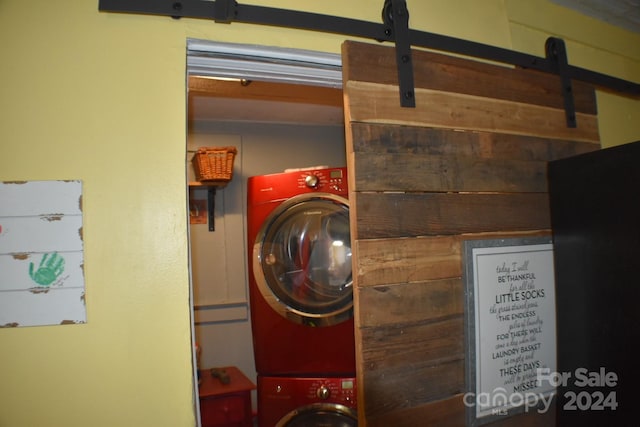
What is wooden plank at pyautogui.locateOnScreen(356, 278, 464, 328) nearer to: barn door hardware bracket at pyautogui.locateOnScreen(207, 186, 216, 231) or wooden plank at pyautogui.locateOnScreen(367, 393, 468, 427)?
wooden plank at pyautogui.locateOnScreen(367, 393, 468, 427)

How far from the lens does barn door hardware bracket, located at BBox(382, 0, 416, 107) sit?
1065 mm

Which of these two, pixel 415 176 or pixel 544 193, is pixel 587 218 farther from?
pixel 415 176

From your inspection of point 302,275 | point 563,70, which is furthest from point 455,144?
point 302,275

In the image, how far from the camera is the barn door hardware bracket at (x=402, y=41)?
1.07m

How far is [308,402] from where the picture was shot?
1.76m

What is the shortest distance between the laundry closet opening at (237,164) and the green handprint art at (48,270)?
1611mm

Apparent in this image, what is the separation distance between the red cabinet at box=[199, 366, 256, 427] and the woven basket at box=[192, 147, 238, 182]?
135cm

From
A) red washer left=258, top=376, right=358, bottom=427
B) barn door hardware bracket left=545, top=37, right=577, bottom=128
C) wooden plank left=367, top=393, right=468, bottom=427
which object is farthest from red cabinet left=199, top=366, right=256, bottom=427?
barn door hardware bracket left=545, top=37, right=577, bottom=128

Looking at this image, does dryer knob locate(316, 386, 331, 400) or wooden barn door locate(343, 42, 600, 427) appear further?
dryer knob locate(316, 386, 331, 400)

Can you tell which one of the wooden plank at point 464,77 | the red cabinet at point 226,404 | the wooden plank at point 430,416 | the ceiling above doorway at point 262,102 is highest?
the ceiling above doorway at point 262,102

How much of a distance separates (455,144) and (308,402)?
1403mm

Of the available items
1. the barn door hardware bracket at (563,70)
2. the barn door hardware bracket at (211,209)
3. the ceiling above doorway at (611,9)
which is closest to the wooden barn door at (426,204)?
the barn door hardware bracket at (563,70)

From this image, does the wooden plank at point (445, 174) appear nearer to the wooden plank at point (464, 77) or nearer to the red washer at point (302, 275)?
the wooden plank at point (464, 77)

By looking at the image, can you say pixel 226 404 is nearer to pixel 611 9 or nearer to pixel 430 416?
pixel 430 416
